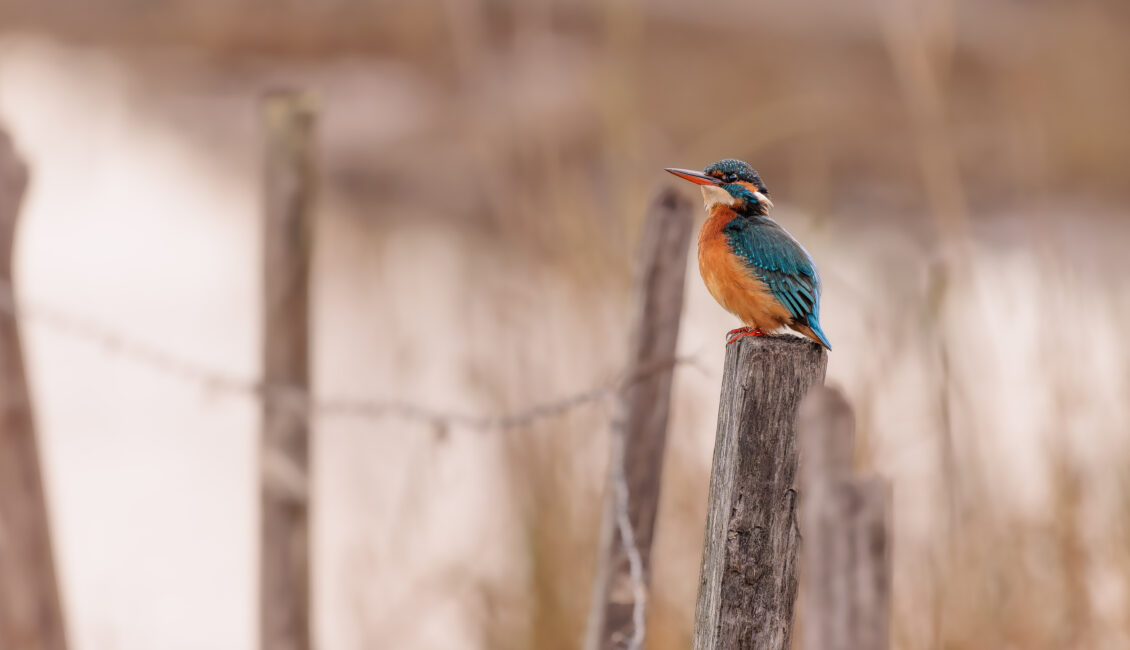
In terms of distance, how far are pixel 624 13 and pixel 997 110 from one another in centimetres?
418

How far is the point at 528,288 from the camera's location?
1.79 metres

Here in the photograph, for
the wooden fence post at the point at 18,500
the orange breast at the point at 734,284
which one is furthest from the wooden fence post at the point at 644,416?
the wooden fence post at the point at 18,500

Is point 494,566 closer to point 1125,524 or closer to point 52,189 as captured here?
point 1125,524

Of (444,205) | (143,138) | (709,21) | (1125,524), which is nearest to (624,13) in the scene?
(1125,524)

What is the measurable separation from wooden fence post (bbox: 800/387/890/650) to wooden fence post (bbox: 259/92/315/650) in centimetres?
88

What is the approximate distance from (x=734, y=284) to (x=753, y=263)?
0.02 metres

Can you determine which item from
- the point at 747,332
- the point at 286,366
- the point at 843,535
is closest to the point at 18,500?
the point at 286,366

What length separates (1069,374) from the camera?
1682 mm

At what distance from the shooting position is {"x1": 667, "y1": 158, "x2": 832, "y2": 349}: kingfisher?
0.71 m

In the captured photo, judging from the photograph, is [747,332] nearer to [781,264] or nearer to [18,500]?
[781,264]

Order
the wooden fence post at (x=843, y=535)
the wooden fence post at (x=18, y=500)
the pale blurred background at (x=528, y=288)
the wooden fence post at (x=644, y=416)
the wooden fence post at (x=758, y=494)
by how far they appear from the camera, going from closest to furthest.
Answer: the wooden fence post at (x=843, y=535), the wooden fence post at (x=758, y=494), the wooden fence post at (x=644, y=416), the wooden fence post at (x=18, y=500), the pale blurred background at (x=528, y=288)

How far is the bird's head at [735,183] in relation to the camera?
0.72 meters

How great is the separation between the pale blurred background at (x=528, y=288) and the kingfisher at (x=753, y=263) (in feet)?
Answer: 0.65

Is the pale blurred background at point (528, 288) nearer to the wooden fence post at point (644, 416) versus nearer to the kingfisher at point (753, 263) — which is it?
the wooden fence post at point (644, 416)
